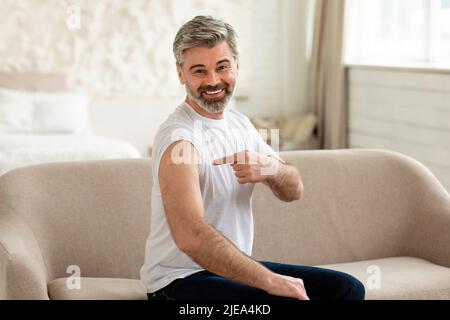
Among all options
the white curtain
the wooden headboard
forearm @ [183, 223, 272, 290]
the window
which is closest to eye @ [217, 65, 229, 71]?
forearm @ [183, 223, 272, 290]

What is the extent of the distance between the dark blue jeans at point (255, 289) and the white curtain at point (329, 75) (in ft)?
13.4

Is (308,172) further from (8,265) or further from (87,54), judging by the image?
(87,54)

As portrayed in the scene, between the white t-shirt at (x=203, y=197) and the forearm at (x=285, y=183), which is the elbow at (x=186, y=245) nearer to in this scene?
the white t-shirt at (x=203, y=197)

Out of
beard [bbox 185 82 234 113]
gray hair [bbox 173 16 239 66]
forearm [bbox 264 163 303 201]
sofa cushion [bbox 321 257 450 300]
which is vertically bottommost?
sofa cushion [bbox 321 257 450 300]

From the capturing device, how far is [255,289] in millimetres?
2141

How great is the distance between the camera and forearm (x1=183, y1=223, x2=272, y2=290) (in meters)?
2.05

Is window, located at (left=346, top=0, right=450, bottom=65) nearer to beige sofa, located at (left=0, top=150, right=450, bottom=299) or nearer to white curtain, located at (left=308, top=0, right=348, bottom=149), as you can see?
white curtain, located at (left=308, top=0, right=348, bottom=149)

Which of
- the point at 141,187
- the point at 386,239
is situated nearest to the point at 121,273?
the point at 141,187

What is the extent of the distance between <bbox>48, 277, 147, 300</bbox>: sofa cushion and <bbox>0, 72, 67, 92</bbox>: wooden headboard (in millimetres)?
3569

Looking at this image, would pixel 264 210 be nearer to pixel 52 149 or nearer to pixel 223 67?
pixel 223 67

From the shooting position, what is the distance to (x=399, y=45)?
593cm

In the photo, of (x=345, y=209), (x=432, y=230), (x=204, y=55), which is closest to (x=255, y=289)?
(x=204, y=55)

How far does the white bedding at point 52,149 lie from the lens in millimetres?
4578

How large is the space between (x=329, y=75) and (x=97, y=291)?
4336 millimetres
